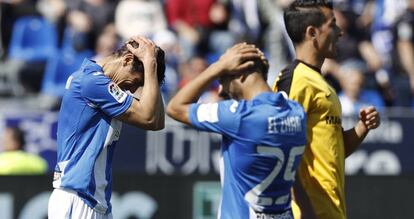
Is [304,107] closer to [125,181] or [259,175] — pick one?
[259,175]

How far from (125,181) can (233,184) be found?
3958 mm

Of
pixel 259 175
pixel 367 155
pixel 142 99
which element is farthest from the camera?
pixel 367 155

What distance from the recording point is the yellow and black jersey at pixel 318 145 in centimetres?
592

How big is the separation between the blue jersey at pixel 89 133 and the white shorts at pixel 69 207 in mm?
28

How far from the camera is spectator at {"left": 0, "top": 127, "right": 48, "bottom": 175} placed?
10.6 m

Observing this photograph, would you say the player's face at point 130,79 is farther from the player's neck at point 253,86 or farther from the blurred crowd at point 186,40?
the blurred crowd at point 186,40

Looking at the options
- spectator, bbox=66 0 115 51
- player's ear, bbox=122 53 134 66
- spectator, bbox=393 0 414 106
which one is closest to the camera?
player's ear, bbox=122 53 134 66

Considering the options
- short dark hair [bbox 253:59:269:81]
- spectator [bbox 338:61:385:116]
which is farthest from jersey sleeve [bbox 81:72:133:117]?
spectator [bbox 338:61:385:116]

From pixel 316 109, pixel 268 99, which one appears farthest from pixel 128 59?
pixel 316 109

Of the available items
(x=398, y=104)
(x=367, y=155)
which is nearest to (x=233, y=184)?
(x=367, y=155)

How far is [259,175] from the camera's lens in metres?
5.30

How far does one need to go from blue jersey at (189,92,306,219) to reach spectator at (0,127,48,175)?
505 centimetres

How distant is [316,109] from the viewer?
5.94 metres

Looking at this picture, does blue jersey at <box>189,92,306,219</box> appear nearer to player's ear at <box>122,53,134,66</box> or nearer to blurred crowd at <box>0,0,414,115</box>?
player's ear at <box>122,53,134,66</box>
